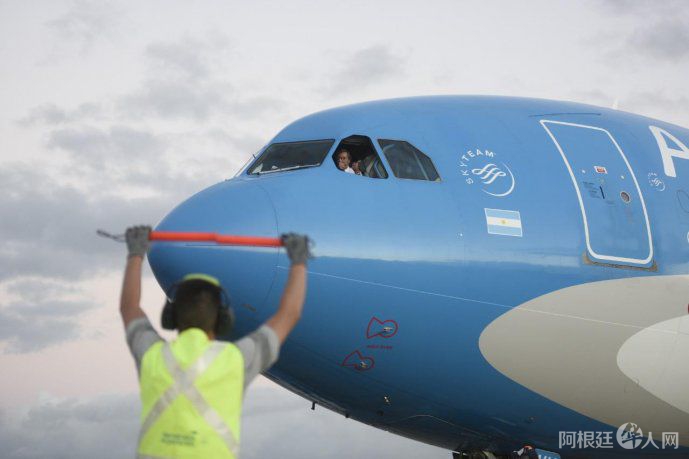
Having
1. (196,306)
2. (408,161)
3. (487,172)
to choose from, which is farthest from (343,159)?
(196,306)

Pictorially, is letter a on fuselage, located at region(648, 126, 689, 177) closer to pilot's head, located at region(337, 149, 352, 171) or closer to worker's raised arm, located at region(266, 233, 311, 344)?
pilot's head, located at region(337, 149, 352, 171)

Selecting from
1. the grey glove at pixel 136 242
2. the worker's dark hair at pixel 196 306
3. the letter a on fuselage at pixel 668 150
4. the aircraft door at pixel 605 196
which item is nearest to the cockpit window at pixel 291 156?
the aircraft door at pixel 605 196

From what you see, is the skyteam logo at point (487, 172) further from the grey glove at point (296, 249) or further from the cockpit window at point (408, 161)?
the grey glove at point (296, 249)

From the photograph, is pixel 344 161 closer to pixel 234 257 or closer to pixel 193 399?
pixel 234 257

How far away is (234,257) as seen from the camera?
7.25 meters

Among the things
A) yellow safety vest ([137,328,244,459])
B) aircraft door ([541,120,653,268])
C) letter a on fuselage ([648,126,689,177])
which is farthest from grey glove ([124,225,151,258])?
letter a on fuselage ([648,126,689,177])

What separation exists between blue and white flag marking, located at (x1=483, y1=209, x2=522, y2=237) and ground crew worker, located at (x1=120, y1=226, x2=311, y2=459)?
463 cm

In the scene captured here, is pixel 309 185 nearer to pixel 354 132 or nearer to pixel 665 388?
pixel 354 132

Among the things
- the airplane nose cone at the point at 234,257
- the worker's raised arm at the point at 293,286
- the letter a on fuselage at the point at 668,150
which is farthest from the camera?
the letter a on fuselage at the point at 668,150

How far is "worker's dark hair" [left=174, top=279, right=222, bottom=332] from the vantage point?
3.64 meters

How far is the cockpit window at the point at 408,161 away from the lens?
27.5 feet

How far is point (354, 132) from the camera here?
347 inches

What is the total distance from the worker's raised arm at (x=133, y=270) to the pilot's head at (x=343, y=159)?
15.0 ft

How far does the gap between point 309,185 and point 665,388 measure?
419cm
